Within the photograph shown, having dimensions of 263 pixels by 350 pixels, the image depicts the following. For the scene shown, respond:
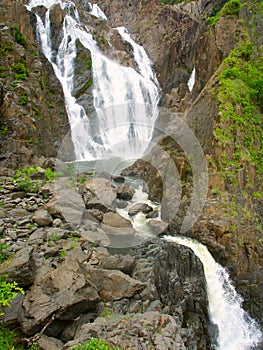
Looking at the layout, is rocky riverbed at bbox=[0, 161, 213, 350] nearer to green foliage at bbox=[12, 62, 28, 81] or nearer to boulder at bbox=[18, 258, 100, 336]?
boulder at bbox=[18, 258, 100, 336]

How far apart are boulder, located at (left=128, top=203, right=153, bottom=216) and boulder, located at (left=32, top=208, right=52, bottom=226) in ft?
15.5

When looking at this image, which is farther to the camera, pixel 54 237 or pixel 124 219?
pixel 124 219

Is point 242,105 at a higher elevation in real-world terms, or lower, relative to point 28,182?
higher

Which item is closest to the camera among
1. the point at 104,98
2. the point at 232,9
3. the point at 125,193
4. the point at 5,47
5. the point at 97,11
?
the point at 125,193

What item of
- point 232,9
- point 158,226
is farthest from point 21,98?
point 232,9

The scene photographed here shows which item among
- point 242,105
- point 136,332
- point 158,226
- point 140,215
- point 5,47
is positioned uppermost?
point 5,47

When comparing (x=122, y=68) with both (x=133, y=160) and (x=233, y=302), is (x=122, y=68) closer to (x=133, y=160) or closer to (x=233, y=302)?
(x=133, y=160)

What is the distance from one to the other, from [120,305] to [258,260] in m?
5.82

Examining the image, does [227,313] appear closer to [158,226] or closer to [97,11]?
[158,226]

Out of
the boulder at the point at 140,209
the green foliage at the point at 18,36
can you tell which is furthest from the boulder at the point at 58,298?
the green foliage at the point at 18,36

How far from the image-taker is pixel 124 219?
27.1ft

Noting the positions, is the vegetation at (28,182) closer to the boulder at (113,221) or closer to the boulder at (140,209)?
the boulder at (113,221)

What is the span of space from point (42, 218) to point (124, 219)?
8.93 ft

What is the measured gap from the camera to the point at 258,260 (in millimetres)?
8688
